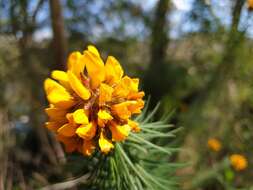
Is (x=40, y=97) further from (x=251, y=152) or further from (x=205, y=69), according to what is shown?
(x=251, y=152)

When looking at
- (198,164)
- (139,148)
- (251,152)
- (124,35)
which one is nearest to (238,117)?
(251,152)

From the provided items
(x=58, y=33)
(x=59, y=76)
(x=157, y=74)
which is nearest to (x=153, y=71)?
(x=157, y=74)

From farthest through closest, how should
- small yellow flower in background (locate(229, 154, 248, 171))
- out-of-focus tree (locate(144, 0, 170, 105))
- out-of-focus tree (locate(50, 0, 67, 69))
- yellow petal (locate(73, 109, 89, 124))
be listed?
out-of-focus tree (locate(144, 0, 170, 105)), small yellow flower in background (locate(229, 154, 248, 171)), out-of-focus tree (locate(50, 0, 67, 69)), yellow petal (locate(73, 109, 89, 124))

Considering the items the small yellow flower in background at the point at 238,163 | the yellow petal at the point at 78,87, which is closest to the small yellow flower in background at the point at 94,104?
the yellow petal at the point at 78,87

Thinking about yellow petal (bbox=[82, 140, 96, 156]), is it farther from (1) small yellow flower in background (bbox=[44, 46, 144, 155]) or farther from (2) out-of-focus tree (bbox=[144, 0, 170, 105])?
(2) out-of-focus tree (bbox=[144, 0, 170, 105])

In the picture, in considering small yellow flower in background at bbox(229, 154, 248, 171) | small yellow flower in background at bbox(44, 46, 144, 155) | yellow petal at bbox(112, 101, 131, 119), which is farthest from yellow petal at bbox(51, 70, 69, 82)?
small yellow flower in background at bbox(229, 154, 248, 171)

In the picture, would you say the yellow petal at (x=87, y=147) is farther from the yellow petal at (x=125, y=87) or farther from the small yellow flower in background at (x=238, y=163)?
the small yellow flower in background at (x=238, y=163)

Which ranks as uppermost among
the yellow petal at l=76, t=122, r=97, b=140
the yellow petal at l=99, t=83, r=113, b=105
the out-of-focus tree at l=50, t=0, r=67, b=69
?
the out-of-focus tree at l=50, t=0, r=67, b=69
